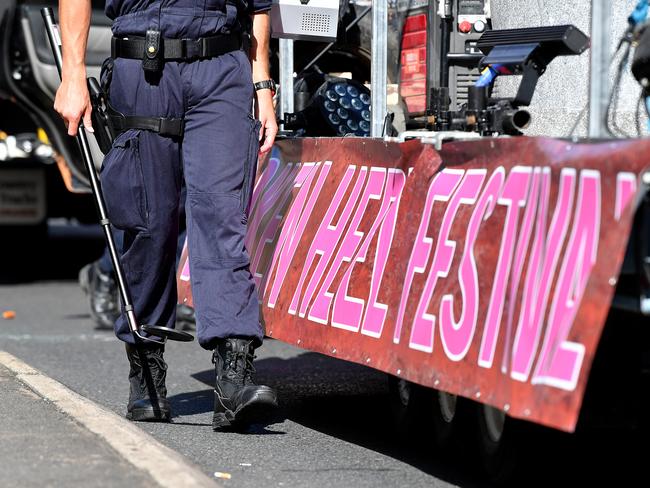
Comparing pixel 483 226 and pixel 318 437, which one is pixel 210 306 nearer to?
pixel 318 437

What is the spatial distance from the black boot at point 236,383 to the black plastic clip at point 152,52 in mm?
1008

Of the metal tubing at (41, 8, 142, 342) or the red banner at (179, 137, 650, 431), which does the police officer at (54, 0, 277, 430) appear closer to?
the metal tubing at (41, 8, 142, 342)

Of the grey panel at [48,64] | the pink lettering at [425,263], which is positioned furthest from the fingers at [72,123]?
the grey panel at [48,64]

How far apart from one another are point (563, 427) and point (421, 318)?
3.31 ft

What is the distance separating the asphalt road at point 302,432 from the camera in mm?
4930

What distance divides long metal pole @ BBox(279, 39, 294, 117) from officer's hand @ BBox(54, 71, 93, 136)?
1516 millimetres

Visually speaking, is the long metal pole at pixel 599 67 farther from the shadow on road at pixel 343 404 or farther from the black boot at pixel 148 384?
the black boot at pixel 148 384

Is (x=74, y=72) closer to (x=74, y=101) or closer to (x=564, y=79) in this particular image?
(x=74, y=101)

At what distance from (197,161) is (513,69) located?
1.22 metres

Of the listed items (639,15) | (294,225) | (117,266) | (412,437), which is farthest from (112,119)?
(639,15)

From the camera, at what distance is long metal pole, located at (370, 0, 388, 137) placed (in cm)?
617

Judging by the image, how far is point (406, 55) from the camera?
6.84m

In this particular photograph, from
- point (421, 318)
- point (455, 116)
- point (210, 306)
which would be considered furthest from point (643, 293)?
point (210, 306)

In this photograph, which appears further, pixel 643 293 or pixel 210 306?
pixel 210 306
